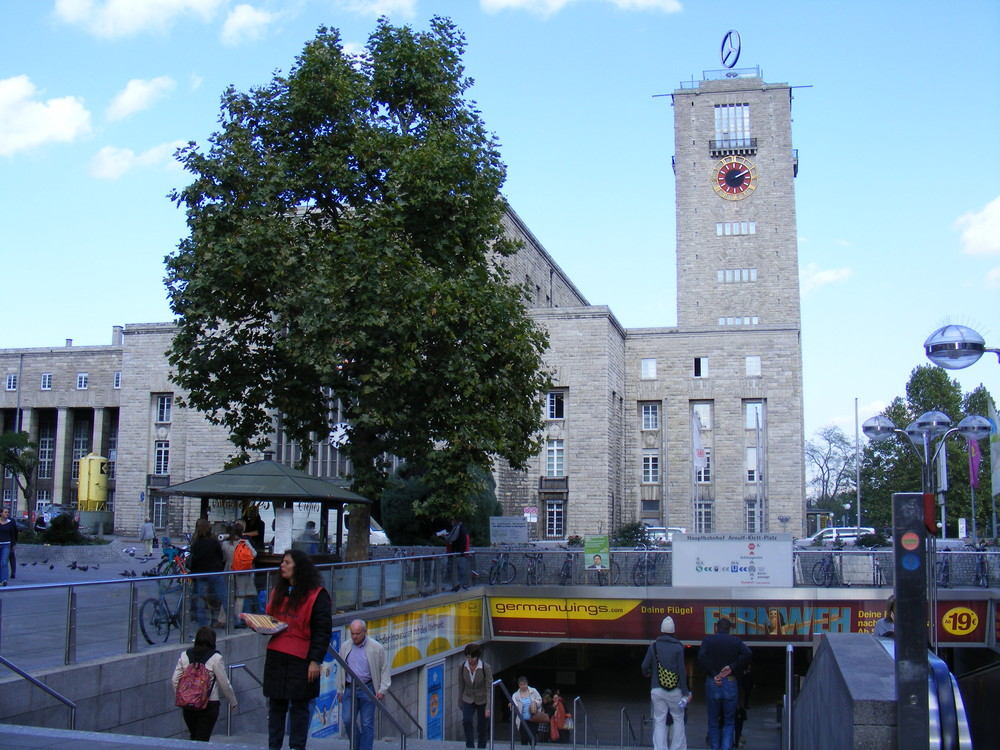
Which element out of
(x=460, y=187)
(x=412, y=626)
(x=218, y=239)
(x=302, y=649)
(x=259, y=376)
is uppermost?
(x=460, y=187)

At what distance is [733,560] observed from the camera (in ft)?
77.3

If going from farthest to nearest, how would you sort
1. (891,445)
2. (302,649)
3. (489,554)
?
(891,445) → (489,554) → (302,649)

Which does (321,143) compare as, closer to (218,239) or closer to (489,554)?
(218,239)

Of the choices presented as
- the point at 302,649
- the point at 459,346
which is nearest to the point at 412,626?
the point at 459,346

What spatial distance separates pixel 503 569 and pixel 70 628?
15.8 metres

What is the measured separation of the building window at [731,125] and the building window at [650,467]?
95.2ft

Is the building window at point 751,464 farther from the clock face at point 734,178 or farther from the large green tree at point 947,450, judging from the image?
the clock face at point 734,178

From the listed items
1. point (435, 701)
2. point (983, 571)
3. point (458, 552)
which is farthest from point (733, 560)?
point (435, 701)

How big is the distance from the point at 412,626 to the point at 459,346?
547cm

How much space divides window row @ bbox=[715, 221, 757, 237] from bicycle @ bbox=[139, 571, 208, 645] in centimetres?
6722

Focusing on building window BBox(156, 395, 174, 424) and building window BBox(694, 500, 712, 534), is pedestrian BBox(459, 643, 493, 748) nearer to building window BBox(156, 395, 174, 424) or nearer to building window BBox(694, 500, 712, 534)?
building window BBox(694, 500, 712, 534)

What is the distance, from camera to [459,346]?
765 inches

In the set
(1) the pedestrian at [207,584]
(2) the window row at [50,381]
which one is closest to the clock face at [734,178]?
(2) the window row at [50,381]

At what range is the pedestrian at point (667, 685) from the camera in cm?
1284
